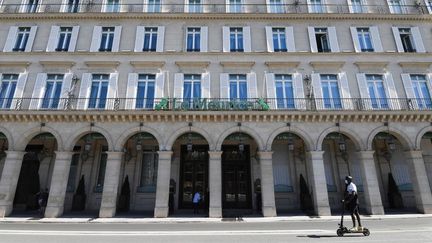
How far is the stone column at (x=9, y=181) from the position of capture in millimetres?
14580

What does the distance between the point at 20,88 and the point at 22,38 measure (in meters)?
4.44

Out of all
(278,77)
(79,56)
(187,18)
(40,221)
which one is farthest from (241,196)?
(79,56)

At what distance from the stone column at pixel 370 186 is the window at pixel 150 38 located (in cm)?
1578

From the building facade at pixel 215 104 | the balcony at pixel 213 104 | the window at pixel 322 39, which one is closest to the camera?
the building facade at pixel 215 104

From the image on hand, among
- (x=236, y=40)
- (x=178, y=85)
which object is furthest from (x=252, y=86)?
(x=178, y=85)

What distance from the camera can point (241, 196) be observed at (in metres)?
17.8

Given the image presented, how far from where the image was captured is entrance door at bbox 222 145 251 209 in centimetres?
1764

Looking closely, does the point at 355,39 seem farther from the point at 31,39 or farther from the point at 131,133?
the point at 31,39

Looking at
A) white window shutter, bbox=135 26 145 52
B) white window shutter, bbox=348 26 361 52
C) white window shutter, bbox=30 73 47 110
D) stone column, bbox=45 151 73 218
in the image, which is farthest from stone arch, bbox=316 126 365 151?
white window shutter, bbox=30 73 47 110

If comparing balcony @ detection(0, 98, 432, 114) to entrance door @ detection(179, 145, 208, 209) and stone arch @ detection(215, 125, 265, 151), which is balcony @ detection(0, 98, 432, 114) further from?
entrance door @ detection(179, 145, 208, 209)

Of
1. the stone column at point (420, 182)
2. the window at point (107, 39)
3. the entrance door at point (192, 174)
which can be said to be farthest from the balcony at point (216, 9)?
the stone column at point (420, 182)

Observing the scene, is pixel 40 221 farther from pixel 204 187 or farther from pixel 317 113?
pixel 317 113

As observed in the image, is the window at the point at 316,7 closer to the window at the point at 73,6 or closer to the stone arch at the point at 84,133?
the stone arch at the point at 84,133

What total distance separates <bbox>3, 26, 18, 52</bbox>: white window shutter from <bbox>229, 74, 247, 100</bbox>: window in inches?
628
